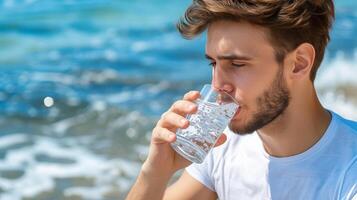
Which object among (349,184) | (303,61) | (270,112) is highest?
(303,61)

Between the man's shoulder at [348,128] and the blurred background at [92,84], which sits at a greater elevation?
the blurred background at [92,84]

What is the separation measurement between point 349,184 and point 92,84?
19.8ft

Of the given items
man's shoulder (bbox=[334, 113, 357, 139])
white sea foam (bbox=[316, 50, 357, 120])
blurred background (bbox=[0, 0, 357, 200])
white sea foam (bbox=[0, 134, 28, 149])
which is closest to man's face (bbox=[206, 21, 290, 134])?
man's shoulder (bbox=[334, 113, 357, 139])

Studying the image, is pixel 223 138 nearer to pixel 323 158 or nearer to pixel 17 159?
pixel 323 158

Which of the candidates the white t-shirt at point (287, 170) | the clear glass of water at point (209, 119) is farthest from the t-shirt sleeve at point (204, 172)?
the clear glass of water at point (209, 119)

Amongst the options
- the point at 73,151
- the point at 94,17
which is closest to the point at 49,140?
the point at 73,151

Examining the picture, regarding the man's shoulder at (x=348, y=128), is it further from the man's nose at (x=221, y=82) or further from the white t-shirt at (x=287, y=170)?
the man's nose at (x=221, y=82)

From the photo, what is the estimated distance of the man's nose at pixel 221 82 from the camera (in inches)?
101

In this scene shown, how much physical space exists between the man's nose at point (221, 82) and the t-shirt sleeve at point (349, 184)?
0.45 metres

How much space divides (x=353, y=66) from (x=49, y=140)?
3712mm

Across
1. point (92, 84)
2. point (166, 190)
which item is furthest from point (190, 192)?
point (92, 84)

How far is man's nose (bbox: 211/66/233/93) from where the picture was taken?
8.39ft

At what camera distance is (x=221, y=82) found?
2.57 meters

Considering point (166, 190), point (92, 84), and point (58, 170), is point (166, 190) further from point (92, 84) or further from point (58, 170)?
point (92, 84)
